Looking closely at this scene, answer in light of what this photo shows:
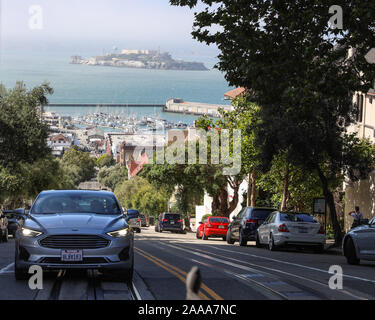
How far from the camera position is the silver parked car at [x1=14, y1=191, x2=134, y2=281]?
12164mm

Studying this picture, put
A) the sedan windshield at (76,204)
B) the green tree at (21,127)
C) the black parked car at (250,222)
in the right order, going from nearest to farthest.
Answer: the sedan windshield at (76,204) → the black parked car at (250,222) → the green tree at (21,127)

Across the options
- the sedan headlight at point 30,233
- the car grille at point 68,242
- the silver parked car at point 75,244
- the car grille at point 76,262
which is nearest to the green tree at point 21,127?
the silver parked car at point 75,244

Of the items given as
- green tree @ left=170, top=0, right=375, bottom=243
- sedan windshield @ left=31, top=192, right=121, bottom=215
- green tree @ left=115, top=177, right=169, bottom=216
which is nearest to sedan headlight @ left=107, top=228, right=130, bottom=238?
sedan windshield @ left=31, top=192, right=121, bottom=215

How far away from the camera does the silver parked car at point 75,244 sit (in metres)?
12.2

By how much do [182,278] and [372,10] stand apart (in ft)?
27.0

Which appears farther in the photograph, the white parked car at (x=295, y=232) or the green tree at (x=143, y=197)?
the green tree at (x=143, y=197)

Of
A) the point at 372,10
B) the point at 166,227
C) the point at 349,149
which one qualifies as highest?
the point at 372,10

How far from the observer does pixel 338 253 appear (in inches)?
1075

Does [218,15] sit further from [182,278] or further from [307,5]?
→ [182,278]

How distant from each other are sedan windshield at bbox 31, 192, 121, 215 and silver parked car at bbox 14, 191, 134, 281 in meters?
0.59

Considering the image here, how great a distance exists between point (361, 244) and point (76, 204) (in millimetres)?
8677

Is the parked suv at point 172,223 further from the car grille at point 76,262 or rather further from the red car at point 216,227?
the car grille at point 76,262

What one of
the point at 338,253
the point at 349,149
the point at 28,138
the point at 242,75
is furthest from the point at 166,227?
the point at 242,75

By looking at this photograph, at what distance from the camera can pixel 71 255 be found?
12.2 metres
